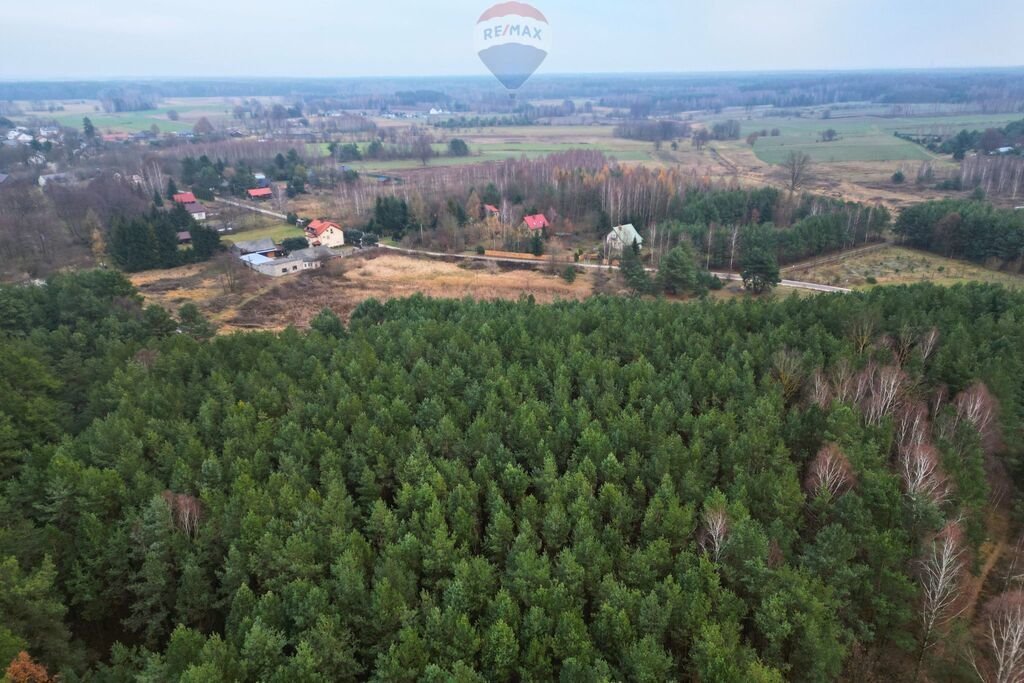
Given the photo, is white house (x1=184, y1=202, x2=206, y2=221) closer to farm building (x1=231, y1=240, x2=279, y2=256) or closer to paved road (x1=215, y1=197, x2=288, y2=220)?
paved road (x1=215, y1=197, x2=288, y2=220)

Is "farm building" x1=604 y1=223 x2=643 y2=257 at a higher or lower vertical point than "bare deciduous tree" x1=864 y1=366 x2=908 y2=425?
lower

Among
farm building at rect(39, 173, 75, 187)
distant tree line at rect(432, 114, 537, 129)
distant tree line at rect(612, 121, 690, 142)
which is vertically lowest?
farm building at rect(39, 173, 75, 187)

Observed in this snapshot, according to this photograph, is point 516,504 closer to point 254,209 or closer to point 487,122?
point 254,209

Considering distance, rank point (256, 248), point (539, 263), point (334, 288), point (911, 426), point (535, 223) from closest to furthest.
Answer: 1. point (911, 426)
2. point (334, 288)
3. point (539, 263)
4. point (256, 248)
5. point (535, 223)

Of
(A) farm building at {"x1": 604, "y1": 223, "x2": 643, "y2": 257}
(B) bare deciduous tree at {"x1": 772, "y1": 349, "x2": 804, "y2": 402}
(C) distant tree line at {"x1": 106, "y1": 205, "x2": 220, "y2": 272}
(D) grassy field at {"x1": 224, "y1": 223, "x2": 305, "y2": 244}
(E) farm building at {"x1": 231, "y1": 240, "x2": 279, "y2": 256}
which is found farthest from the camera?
(D) grassy field at {"x1": 224, "y1": 223, "x2": 305, "y2": 244}

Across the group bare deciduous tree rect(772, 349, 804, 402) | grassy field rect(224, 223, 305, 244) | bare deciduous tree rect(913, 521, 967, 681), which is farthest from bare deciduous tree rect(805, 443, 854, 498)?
grassy field rect(224, 223, 305, 244)

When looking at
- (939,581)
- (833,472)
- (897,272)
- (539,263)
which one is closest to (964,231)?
(897,272)

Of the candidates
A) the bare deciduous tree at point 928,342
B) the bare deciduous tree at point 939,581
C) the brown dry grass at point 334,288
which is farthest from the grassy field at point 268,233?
the bare deciduous tree at point 939,581

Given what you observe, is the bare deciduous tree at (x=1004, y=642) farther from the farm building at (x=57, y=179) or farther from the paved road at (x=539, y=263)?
the farm building at (x=57, y=179)
